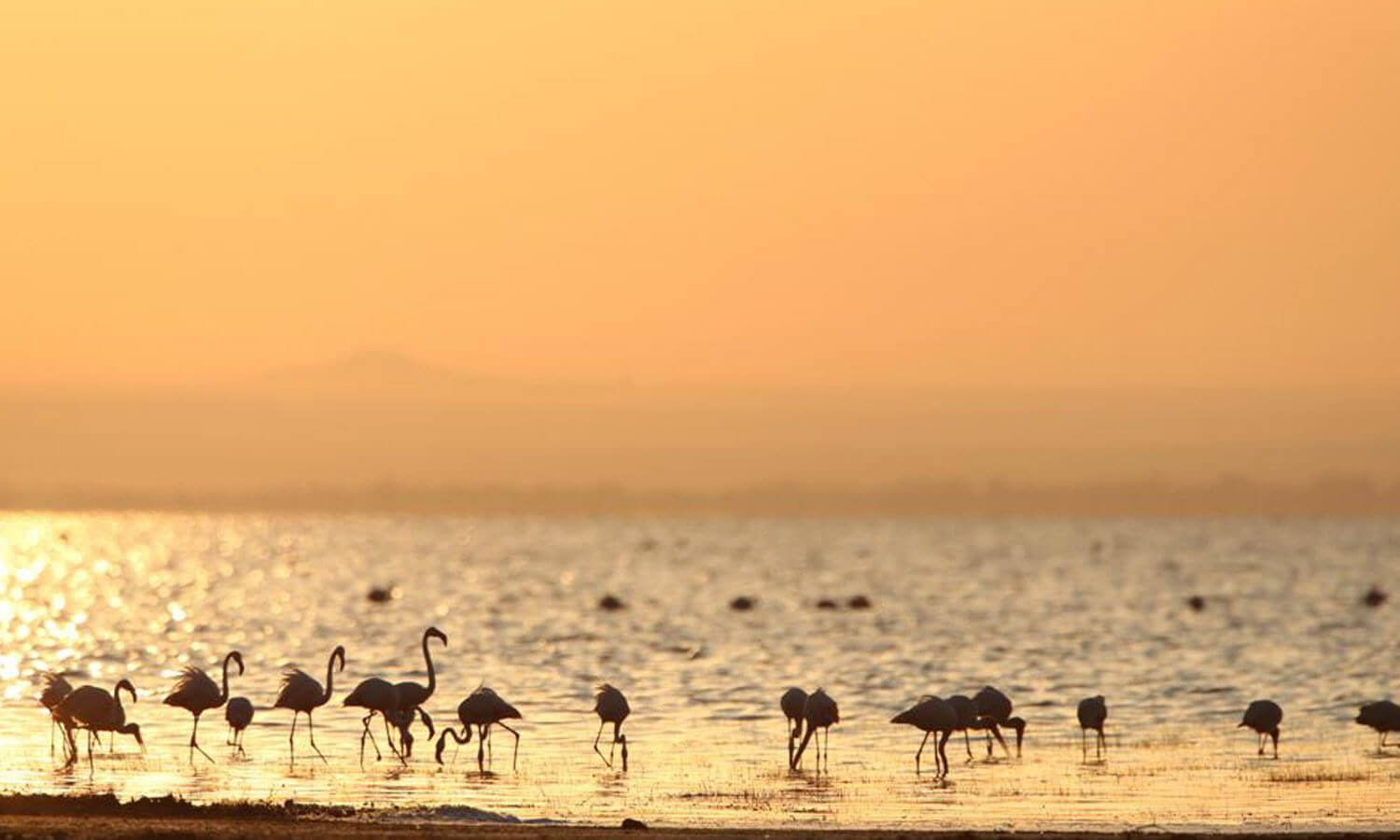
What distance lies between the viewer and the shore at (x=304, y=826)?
20.9 m

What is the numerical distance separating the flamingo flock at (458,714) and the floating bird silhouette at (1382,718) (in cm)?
1

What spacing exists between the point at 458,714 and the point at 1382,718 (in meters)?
13.2

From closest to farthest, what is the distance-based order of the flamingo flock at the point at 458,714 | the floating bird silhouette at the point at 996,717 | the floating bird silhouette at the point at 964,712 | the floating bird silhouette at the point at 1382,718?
the flamingo flock at the point at 458,714 → the floating bird silhouette at the point at 964,712 → the floating bird silhouette at the point at 996,717 → the floating bird silhouette at the point at 1382,718

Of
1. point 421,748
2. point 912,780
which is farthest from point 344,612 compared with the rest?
point 912,780

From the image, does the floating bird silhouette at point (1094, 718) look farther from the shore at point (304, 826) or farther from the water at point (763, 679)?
the shore at point (304, 826)

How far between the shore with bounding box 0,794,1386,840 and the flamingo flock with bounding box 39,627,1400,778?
222 inches

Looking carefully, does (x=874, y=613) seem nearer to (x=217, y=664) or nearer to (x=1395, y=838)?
(x=217, y=664)

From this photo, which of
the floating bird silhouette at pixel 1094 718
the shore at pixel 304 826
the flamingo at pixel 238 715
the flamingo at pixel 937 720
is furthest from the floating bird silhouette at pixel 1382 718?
the flamingo at pixel 238 715

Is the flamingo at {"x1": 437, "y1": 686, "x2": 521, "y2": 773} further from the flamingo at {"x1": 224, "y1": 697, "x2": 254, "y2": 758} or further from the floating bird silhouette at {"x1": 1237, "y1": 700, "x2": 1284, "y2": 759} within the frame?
the floating bird silhouette at {"x1": 1237, "y1": 700, "x2": 1284, "y2": 759}

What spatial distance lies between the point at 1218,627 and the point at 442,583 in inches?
1779

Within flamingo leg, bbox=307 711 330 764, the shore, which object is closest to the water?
flamingo leg, bbox=307 711 330 764

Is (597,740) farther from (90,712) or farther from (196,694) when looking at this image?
(90,712)

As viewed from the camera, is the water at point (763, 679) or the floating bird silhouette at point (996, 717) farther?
the floating bird silhouette at point (996, 717)

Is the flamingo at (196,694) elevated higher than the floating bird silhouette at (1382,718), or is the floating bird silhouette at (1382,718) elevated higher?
the flamingo at (196,694)
